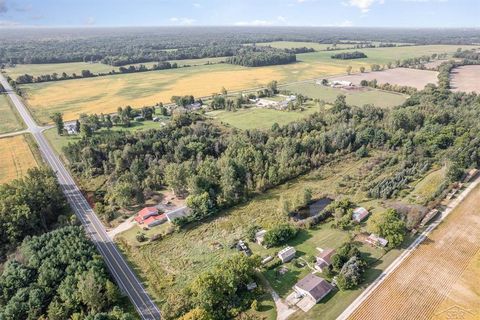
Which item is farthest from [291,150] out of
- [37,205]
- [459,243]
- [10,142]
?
[10,142]

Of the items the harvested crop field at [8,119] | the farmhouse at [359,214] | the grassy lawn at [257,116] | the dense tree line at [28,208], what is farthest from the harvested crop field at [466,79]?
the harvested crop field at [8,119]

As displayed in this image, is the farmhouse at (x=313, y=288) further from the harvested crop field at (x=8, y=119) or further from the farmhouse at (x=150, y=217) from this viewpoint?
the harvested crop field at (x=8, y=119)

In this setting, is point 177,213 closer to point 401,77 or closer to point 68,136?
point 68,136

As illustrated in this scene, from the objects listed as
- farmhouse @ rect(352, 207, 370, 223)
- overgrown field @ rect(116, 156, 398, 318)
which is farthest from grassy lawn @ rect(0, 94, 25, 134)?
farmhouse @ rect(352, 207, 370, 223)

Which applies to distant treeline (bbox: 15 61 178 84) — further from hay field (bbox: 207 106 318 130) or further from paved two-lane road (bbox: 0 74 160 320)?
hay field (bbox: 207 106 318 130)

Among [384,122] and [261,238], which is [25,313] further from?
[384,122]

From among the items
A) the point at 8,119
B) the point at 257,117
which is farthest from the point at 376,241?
the point at 8,119
